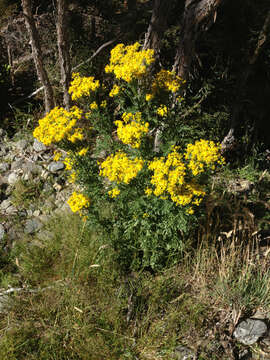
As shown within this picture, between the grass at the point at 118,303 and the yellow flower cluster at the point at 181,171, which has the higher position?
the yellow flower cluster at the point at 181,171

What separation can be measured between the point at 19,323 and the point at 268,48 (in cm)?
488

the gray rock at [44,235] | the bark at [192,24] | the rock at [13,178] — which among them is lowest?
the gray rock at [44,235]

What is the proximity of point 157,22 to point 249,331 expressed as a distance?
3656 mm

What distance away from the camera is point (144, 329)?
2572 mm

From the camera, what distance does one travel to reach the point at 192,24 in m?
3.17

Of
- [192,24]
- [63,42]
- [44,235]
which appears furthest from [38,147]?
[192,24]

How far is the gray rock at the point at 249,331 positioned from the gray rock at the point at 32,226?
2598 millimetres

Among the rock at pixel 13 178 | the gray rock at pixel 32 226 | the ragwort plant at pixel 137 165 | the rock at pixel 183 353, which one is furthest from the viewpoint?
the rock at pixel 13 178

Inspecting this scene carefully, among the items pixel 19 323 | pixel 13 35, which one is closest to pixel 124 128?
pixel 19 323

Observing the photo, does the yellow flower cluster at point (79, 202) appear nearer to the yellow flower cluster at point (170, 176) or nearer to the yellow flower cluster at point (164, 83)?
the yellow flower cluster at point (170, 176)

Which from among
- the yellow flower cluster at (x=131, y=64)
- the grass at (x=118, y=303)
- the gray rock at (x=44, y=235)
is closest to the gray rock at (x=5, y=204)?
the gray rock at (x=44, y=235)

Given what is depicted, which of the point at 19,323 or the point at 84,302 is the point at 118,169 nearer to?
the point at 84,302

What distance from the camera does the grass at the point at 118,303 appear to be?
7.85 feet

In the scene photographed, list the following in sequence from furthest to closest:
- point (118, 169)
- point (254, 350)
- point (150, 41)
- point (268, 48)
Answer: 1. point (268, 48)
2. point (150, 41)
3. point (254, 350)
4. point (118, 169)
